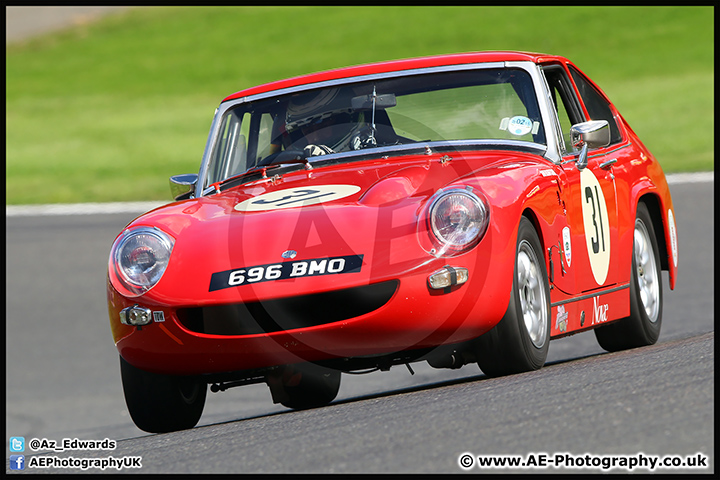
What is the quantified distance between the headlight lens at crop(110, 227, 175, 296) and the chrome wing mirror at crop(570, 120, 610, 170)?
2.08 meters

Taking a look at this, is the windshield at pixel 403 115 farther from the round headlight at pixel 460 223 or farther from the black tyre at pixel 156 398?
the black tyre at pixel 156 398

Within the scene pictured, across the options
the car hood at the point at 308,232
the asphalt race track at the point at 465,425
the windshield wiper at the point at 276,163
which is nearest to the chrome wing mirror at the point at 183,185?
the windshield wiper at the point at 276,163

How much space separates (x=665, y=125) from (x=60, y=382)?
41.9 ft

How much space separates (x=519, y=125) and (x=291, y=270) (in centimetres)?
177

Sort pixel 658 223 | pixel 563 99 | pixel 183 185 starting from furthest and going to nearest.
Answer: pixel 658 223 < pixel 563 99 < pixel 183 185

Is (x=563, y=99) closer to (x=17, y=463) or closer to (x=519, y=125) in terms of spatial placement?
(x=519, y=125)

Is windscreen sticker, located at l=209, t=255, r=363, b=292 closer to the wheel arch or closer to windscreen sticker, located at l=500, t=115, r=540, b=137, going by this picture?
windscreen sticker, located at l=500, t=115, r=540, b=137

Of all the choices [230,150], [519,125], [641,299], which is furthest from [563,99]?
[230,150]

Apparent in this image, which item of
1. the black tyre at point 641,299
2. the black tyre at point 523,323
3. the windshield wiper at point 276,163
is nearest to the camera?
the black tyre at point 523,323

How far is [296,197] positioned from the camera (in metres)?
4.75

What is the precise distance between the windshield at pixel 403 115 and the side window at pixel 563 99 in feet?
1.01

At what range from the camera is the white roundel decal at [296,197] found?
4.65 m

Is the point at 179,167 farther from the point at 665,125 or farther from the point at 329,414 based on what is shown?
the point at 329,414

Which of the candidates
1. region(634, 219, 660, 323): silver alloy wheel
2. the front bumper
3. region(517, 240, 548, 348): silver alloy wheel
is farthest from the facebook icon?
region(634, 219, 660, 323): silver alloy wheel
